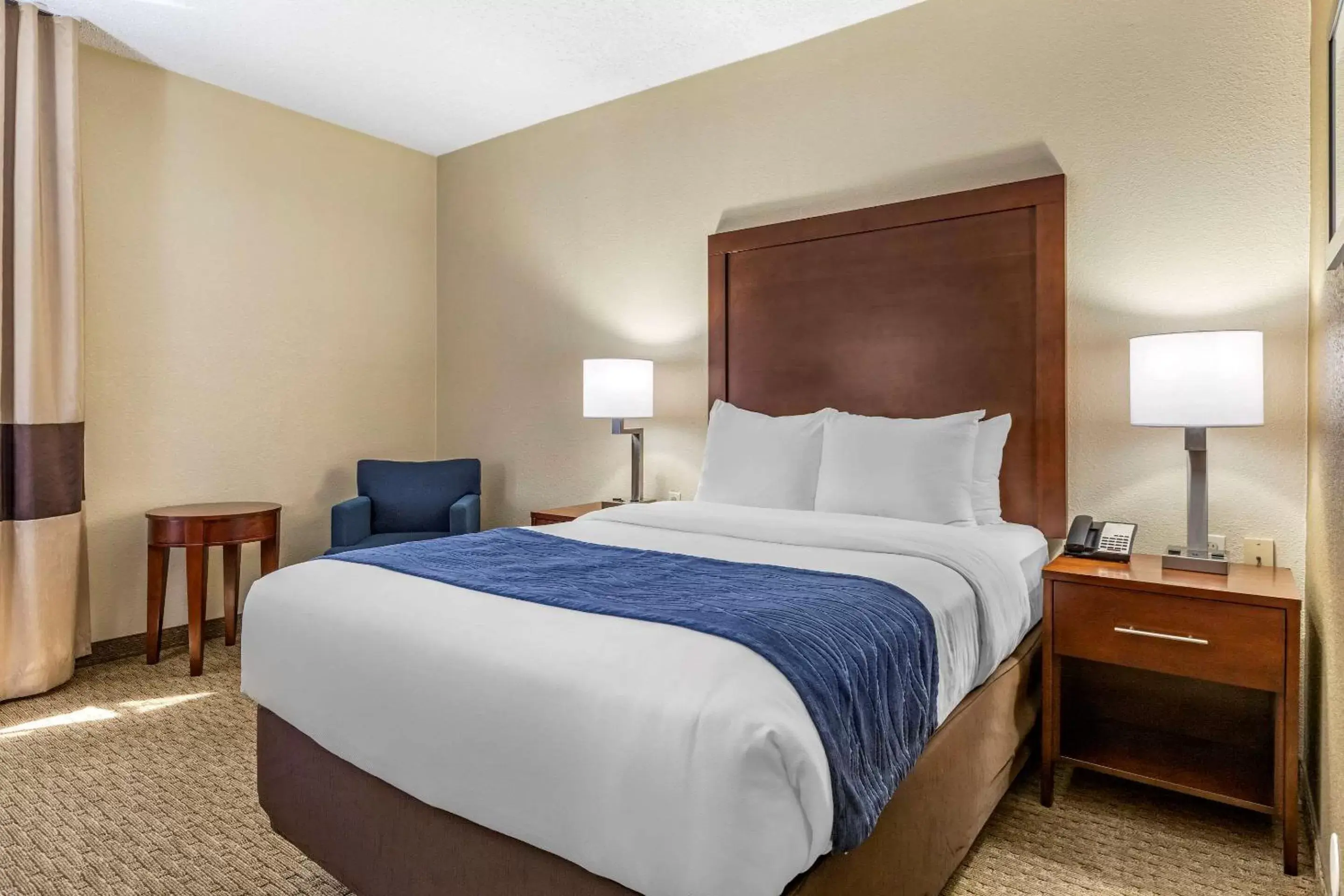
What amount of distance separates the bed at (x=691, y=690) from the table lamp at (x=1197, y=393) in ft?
1.48

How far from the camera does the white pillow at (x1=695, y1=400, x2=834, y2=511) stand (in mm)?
2893

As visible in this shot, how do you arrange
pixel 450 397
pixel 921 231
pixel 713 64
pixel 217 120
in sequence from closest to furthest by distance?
pixel 921 231, pixel 713 64, pixel 217 120, pixel 450 397

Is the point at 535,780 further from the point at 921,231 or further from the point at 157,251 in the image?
the point at 157,251

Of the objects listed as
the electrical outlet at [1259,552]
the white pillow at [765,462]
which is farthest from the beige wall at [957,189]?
the white pillow at [765,462]

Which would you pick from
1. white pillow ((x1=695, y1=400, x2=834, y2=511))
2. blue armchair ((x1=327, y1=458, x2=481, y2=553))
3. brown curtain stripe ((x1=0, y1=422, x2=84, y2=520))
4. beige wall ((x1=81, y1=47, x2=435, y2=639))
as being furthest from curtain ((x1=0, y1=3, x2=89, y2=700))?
white pillow ((x1=695, y1=400, x2=834, y2=511))

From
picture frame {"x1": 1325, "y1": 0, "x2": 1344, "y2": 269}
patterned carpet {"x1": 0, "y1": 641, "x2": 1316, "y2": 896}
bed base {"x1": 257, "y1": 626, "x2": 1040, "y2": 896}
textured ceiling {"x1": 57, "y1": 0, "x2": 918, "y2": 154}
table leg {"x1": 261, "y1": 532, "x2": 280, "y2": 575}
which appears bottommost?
patterned carpet {"x1": 0, "y1": 641, "x2": 1316, "y2": 896}

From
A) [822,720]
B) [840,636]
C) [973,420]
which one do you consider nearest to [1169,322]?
[973,420]

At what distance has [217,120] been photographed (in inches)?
152

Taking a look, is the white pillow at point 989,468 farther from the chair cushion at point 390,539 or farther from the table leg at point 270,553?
the table leg at point 270,553

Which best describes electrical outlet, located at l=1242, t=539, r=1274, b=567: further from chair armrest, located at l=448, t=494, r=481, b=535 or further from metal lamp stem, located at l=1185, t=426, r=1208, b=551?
chair armrest, located at l=448, t=494, r=481, b=535

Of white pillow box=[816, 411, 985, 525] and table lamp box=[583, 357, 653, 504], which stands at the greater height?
table lamp box=[583, 357, 653, 504]

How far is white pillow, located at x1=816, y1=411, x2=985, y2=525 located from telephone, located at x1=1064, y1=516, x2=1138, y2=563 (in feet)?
1.01

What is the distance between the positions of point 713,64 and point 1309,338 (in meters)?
2.54

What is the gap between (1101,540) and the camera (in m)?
2.37
